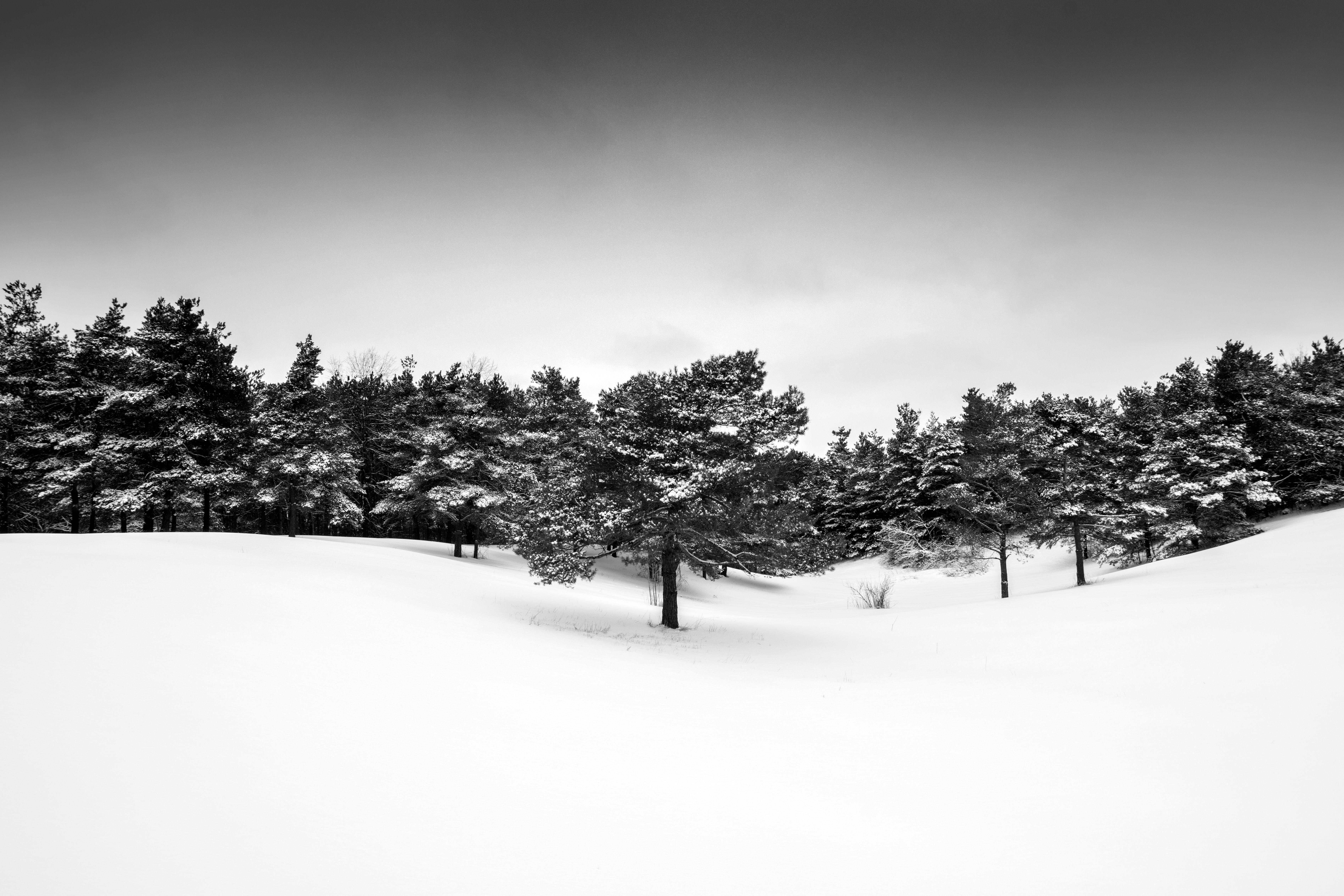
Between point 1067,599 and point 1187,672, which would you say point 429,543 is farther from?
point 1187,672

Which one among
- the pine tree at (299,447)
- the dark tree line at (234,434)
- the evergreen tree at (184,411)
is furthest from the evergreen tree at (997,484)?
the evergreen tree at (184,411)

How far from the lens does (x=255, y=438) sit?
31.8 meters

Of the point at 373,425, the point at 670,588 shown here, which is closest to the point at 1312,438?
the point at 670,588

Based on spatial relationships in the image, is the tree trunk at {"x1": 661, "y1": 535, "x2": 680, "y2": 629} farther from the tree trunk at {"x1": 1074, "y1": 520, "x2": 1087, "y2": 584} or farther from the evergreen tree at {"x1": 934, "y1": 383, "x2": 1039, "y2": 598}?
the tree trunk at {"x1": 1074, "y1": 520, "x2": 1087, "y2": 584}

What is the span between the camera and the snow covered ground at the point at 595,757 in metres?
4.00

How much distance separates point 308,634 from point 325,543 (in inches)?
764

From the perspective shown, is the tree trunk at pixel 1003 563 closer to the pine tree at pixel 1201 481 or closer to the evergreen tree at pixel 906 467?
the pine tree at pixel 1201 481

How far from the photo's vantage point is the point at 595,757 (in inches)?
246

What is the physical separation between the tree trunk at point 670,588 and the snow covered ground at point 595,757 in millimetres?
3785

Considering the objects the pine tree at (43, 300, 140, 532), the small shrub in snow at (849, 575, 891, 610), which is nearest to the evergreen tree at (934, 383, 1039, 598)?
the small shrub in snow at (849, 575, 891, 610)

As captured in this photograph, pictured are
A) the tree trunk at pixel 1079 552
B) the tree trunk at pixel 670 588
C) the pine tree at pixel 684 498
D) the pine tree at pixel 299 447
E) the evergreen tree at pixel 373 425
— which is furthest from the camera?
the evergreen tree at pixel 373 425

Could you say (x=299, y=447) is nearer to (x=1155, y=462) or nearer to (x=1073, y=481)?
(x=1073, y=481)

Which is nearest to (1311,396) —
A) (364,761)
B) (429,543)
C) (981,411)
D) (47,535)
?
(981,411)

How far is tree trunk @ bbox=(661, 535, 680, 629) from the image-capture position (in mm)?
17516
